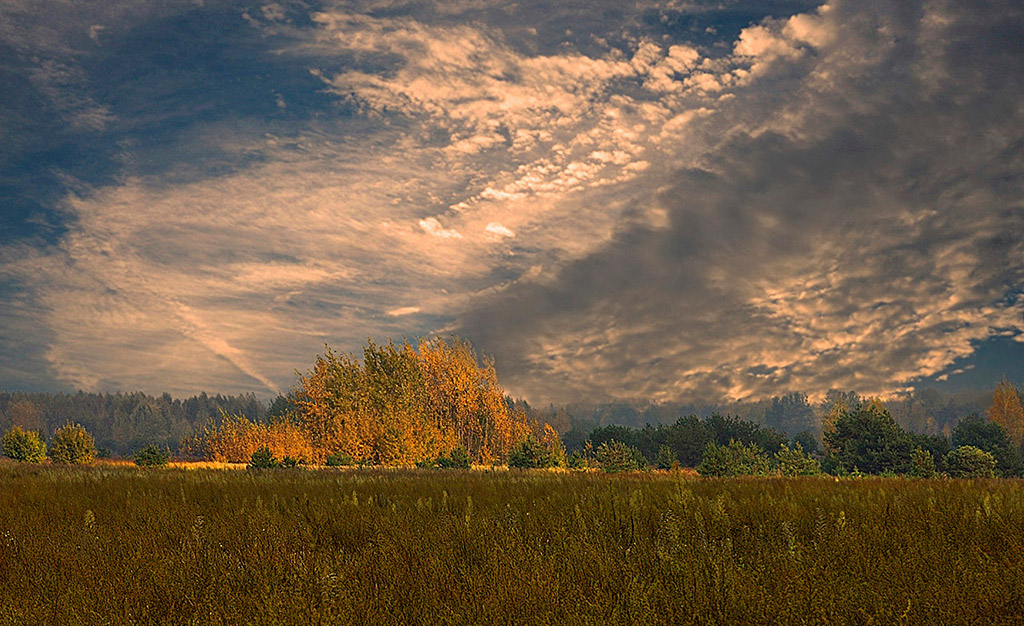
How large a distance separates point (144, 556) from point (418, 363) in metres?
46.9

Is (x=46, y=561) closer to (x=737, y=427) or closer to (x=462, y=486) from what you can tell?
(x=462, y=486)

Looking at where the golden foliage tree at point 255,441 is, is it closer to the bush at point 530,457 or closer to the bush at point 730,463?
the bush at point 530,457

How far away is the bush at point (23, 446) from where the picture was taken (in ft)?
126

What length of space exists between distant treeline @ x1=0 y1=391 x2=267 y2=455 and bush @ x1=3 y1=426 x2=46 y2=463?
10692 cm

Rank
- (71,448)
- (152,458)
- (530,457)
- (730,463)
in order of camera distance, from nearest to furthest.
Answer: (730,463) < (152,458) < (530,457) < (71,448)

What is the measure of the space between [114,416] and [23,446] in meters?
161

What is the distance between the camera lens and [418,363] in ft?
173

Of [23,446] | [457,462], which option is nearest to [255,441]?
[23,446]

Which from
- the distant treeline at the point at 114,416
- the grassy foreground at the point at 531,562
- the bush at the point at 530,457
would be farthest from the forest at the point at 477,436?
the distant treeline at the point at 114,416

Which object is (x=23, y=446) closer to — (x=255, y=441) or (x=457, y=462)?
(x=255, y=441)

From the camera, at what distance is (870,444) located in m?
41.1

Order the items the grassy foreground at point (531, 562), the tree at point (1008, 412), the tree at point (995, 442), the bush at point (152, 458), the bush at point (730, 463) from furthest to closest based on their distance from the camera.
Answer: the tree at point (1008, 412) < the tree at point (995, 442) < the bush at point (152, 458) < the bush at point (730, 463) < the grassy foreground at point (531, 562)

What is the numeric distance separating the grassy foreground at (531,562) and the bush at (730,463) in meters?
8.57

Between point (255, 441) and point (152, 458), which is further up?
point (255, 441)
